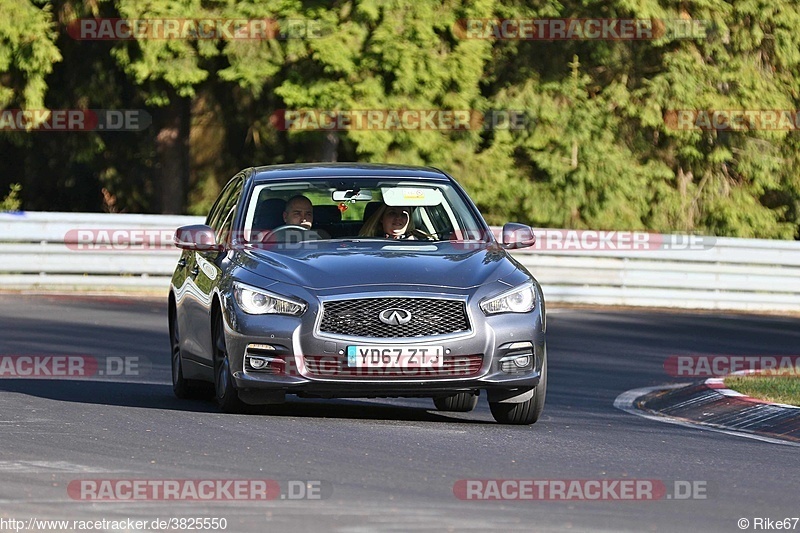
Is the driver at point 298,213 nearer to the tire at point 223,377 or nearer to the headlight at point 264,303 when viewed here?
the tire at point 223,377

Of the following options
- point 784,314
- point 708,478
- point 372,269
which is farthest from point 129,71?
point 708,478

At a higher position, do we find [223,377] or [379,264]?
[379,264]

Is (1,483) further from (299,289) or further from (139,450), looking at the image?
(299,289)

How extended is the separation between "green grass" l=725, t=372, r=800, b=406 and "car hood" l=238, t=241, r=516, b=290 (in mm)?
2980

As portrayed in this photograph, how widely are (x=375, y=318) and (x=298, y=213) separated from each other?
1576 mm

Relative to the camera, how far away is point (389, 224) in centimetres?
1148

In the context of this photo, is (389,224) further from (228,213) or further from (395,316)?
(395,316)

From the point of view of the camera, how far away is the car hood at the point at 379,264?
1034cm

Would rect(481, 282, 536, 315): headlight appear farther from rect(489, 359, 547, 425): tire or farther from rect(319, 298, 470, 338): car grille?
rect(489, 359, 547, 425): tire

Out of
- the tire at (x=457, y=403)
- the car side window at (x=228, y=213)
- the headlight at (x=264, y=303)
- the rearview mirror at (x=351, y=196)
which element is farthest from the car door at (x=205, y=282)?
the tire at (x=457, y=403)

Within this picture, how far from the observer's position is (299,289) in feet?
33.7

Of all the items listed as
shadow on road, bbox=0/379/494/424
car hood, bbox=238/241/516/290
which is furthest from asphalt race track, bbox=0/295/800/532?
car hood, bbox=238/241/516/290

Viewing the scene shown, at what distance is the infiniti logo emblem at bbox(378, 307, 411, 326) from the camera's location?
1016cm

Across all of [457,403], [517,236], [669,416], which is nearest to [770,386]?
[669,416]
